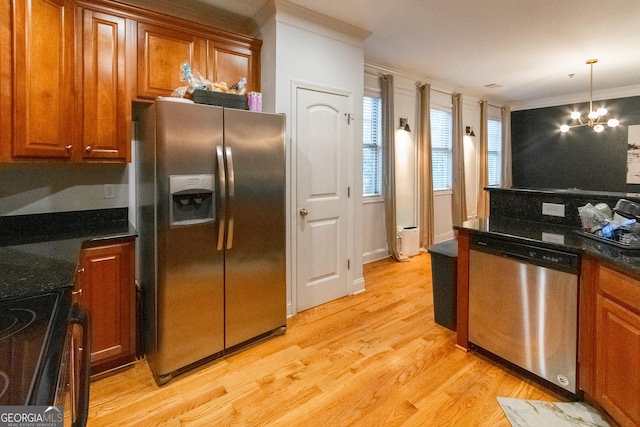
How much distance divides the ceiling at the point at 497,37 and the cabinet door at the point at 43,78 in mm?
1204

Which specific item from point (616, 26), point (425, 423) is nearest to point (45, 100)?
point (425, 423)

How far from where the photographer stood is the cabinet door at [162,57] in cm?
233

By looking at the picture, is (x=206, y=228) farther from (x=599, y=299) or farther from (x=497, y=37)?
(x=497, y=37)

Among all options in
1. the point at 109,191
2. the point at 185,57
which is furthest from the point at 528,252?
the point at 109,191

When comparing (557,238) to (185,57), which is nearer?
(557,238)

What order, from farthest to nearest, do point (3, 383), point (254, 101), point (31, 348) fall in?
point (254, 101)
point (31, 348)
point (3, 383)

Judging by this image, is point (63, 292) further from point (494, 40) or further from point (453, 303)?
point (494, 40)

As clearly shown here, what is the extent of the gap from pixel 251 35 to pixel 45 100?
1.80 m

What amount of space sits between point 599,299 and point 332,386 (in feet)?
5.03

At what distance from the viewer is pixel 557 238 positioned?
1945 mm

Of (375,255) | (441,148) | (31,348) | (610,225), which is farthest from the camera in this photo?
(441,148)

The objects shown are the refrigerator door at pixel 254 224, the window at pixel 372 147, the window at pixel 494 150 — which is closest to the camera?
the refrigerator door at pixel 254 224

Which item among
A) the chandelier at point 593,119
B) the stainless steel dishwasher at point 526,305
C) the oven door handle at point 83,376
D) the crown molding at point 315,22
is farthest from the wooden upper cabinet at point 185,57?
the chandelier at point 593,119

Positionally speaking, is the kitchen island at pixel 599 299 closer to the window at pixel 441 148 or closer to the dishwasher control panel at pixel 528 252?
the dishwasher control panel at pixel 528 252
